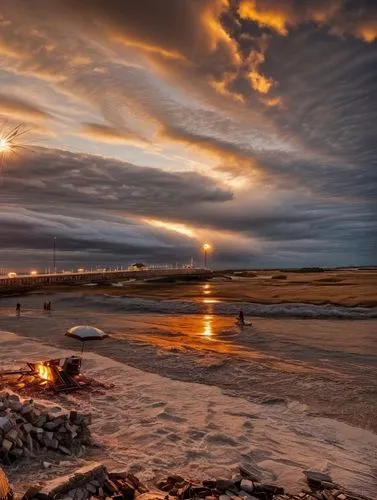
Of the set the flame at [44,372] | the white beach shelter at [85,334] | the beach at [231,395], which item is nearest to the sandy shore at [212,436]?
the beach at [231,395]

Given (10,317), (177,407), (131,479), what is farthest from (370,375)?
(10,317)

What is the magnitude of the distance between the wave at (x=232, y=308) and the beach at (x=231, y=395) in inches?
217

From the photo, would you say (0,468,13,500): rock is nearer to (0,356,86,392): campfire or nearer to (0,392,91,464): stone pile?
(0,392,91,464): stone pile

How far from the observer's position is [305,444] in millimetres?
12820

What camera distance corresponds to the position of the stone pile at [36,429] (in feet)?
34.0

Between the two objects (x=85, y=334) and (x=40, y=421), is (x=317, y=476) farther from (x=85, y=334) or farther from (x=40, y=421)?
(x=85, y=334)

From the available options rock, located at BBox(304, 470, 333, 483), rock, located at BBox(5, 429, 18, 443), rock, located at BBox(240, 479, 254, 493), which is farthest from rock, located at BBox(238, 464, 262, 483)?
rock, located at BBox(5, 429, 18, 443)

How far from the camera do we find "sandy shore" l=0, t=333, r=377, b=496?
11.0 meters

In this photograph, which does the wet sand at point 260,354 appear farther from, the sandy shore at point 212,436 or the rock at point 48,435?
the rock at point 48,435

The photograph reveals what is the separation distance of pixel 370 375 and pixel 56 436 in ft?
53.8

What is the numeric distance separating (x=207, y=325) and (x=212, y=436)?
26124 mm

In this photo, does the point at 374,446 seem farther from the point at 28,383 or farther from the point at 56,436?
the point at 28,383

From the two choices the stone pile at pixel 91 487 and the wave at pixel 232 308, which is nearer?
the stone pile at pixel 91 487

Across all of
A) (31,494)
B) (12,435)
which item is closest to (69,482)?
(31,494)
